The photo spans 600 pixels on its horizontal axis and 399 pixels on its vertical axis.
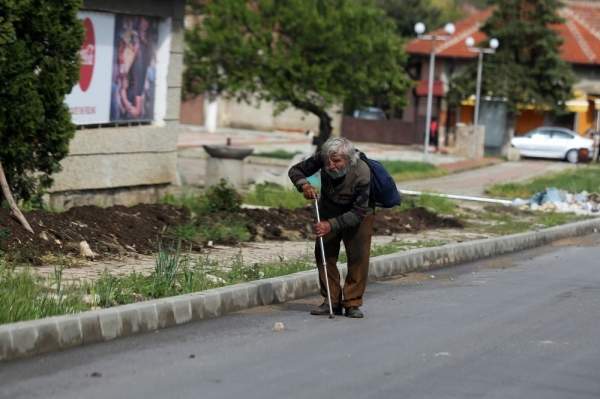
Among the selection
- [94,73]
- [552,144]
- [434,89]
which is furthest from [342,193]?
[434,89]

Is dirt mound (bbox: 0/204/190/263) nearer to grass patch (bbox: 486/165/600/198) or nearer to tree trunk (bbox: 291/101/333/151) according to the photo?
grass patch (bbox: 486/165/600/198)

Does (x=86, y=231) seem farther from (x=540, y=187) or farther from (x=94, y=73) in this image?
(x=540, y=187)

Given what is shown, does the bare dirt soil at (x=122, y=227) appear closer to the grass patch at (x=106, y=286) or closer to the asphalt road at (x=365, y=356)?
the grass patch at (x=106, y=286)

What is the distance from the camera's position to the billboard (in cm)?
2088

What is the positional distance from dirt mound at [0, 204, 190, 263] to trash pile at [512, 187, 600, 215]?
1080 centimetres

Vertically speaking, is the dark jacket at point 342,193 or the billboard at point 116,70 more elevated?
the billboard at point 116,70

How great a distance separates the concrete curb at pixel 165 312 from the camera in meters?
9.16

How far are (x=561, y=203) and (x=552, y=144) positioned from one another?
27775 millimetres

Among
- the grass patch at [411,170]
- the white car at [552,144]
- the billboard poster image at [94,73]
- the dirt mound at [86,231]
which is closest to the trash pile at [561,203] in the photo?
the grass patch at [411,170]

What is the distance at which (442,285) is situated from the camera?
14.6 metres

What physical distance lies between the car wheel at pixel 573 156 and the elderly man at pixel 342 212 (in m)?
42.0

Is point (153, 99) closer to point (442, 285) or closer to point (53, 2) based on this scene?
point (53, 2)

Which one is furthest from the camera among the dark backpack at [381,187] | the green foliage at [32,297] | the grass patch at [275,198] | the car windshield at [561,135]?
the car windshield at [561,135]

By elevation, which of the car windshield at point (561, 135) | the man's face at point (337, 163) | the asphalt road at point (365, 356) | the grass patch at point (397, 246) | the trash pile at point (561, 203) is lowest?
the asphalt road at point (365, 356)
